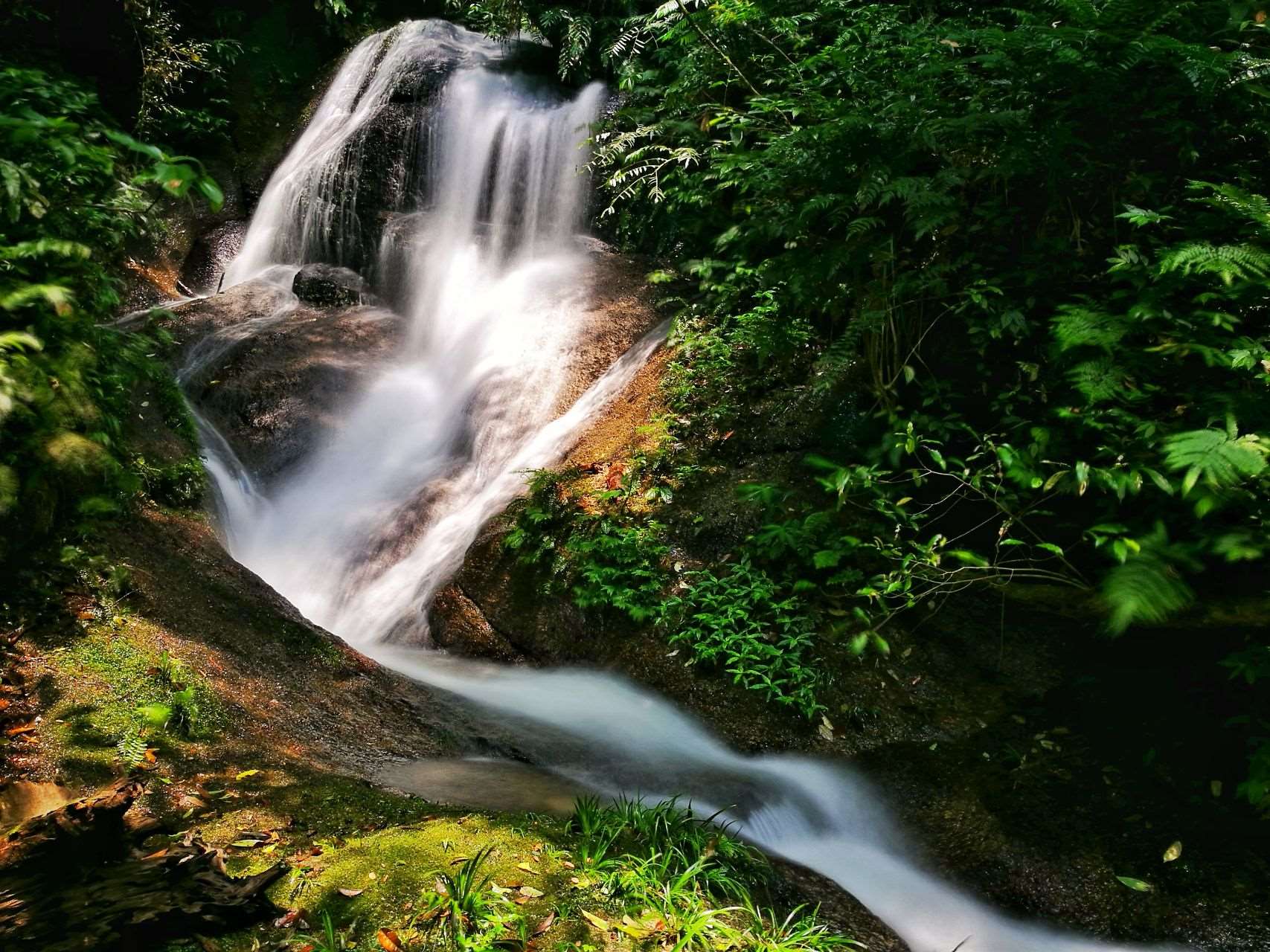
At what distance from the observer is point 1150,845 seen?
3.68m

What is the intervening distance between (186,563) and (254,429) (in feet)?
11.6

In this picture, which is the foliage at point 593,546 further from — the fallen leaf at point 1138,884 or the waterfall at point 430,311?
the fallen leaf at point 1138,884

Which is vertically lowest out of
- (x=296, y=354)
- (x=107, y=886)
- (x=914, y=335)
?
(x=296, y=354)

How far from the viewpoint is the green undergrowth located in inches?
88.3

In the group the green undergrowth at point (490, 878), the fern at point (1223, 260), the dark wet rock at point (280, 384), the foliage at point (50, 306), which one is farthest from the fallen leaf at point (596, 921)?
the dark wet rock at point (280, 384)

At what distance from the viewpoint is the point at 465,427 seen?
8.12m

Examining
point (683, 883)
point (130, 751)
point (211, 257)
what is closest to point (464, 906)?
point (683, 883)

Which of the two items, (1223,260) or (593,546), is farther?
(593,546)

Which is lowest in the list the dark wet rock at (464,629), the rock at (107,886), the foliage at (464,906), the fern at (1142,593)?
the dark wet rock at (464,629)

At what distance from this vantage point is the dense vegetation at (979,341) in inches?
140

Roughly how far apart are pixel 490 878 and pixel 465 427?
6.05m

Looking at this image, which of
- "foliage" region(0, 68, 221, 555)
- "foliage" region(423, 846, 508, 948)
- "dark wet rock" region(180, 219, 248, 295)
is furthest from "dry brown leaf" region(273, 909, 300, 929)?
"dark wet rock" region(180, 219, 248, 295)

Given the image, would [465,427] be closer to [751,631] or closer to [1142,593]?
[751,631]

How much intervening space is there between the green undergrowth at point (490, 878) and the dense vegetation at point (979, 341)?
169cm
